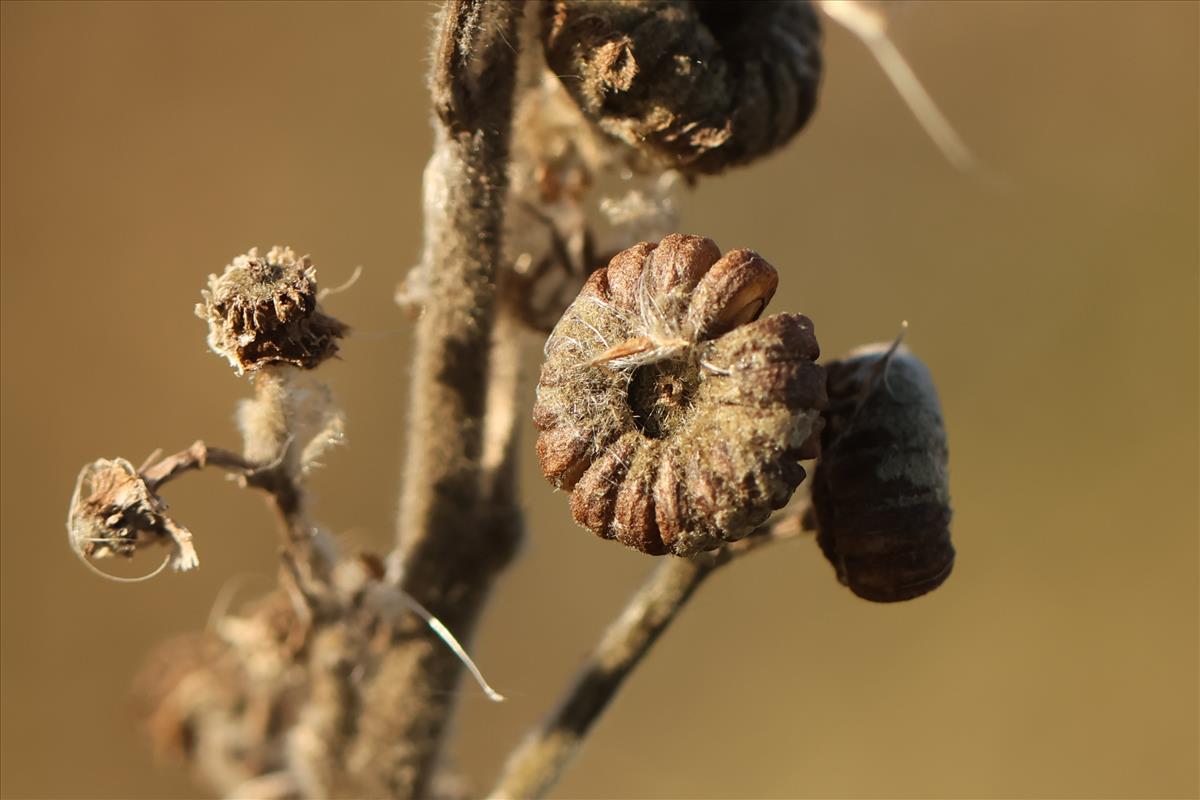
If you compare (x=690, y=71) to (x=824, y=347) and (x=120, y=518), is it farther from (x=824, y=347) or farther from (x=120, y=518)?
(x=824, y=347)

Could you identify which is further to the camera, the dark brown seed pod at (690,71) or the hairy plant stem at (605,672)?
the hairy plant stem at (605,672)

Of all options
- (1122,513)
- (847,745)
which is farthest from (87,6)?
(1122,513)

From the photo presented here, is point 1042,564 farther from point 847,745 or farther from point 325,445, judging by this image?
point 325,445

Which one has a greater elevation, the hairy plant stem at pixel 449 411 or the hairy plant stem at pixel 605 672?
the hairy plant stem at pixel 449 411

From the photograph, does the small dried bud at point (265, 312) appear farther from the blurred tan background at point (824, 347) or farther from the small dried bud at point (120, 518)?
the blurred tan background at point (824, 347)

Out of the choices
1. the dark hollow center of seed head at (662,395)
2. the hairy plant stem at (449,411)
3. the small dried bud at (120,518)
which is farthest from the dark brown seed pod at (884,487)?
the small dried bud at (120,518)

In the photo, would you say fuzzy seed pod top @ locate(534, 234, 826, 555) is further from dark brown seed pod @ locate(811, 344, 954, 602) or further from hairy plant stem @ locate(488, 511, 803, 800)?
hairy plant stem @ locate(488, 511, 803, 800)

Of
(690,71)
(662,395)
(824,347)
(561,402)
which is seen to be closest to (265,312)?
(561,402)

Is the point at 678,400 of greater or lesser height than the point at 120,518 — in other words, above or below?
below
